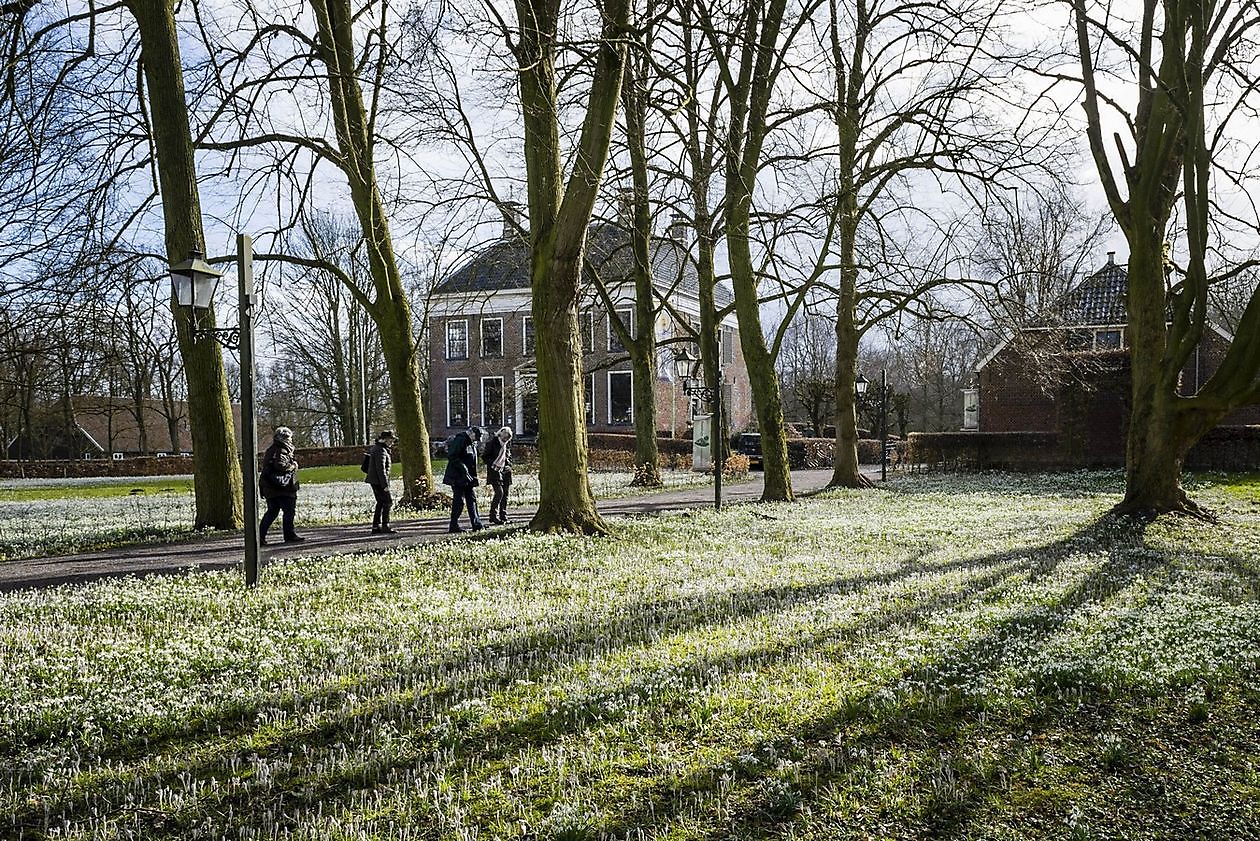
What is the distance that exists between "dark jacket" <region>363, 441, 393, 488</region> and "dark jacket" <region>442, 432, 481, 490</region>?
44.5 inches

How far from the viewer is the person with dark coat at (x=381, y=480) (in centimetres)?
1498

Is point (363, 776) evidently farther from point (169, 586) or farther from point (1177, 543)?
point (1177, 543)

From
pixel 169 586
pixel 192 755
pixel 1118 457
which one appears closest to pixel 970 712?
pixel 192 755

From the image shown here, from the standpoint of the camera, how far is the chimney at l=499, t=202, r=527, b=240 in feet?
64.1

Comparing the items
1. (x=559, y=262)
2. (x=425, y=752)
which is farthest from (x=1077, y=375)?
(x=425, y=752)

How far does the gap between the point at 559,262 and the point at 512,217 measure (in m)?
8.34

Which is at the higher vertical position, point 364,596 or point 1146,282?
point 1146,282

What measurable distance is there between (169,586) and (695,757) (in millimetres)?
6972

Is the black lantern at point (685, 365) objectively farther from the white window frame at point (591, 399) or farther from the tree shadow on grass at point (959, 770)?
the white window frame at point (591, 399)

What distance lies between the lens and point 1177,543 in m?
12.6

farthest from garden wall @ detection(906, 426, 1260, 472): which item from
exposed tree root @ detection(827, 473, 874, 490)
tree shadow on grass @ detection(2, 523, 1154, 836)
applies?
tree shadow on grass @ detection(2, 523, 1154, 836)

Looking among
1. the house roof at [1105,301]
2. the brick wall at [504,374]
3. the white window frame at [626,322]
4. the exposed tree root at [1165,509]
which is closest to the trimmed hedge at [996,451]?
the house roof at [1105,301]

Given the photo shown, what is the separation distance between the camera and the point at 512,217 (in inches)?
812

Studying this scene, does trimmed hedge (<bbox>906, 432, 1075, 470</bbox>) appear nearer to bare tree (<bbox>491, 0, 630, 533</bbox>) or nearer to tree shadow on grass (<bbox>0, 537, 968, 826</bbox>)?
bare tree (<bbox>491, 0, 630, 533</bbox>)
